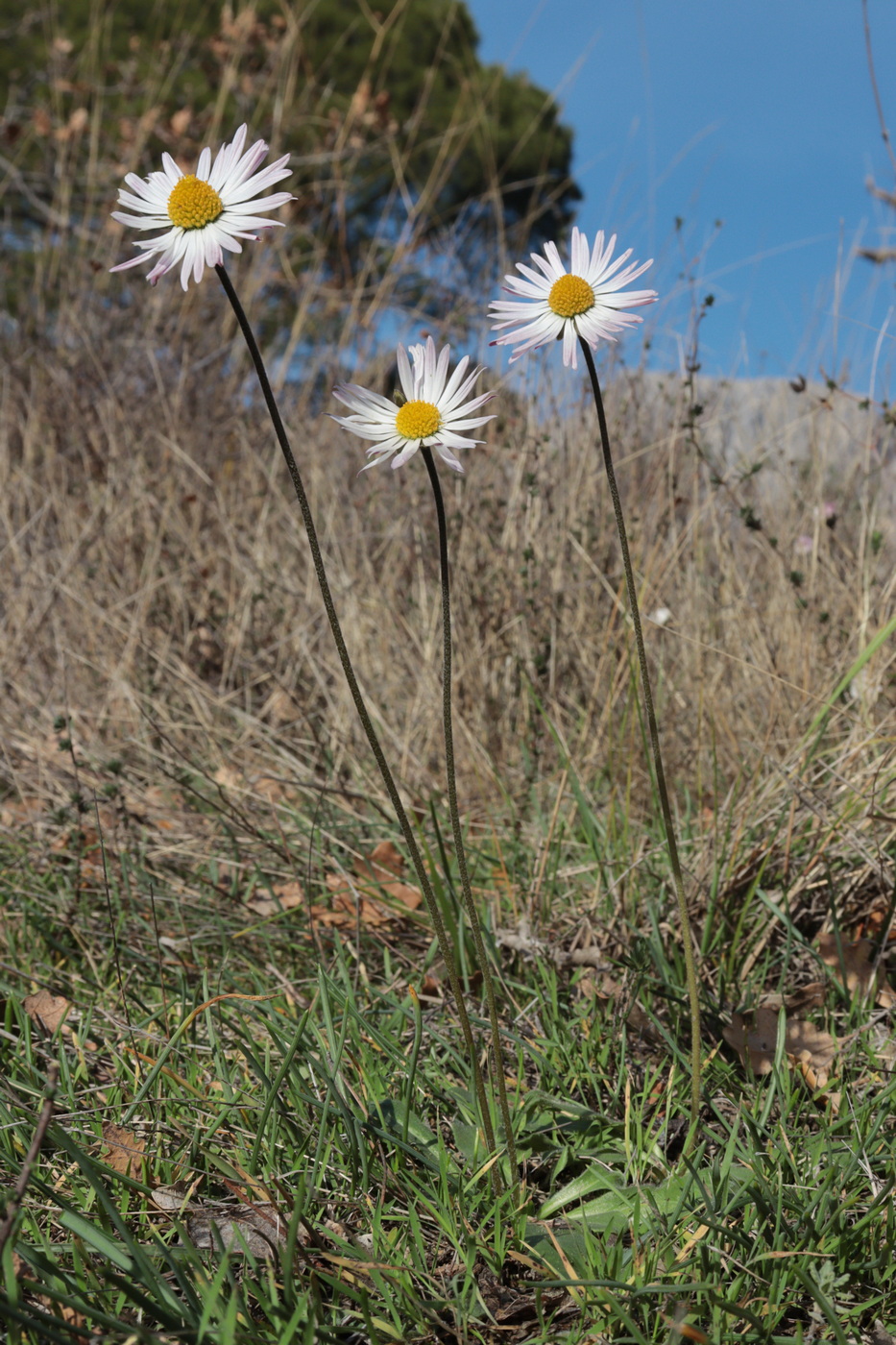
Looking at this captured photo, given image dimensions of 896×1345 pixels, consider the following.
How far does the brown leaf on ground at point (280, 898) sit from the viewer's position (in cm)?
202

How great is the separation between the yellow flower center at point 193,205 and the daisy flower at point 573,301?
300mm

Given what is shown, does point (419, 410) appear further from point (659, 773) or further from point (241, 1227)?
point (241, 1227)

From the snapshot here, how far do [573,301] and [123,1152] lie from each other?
120 centimetres

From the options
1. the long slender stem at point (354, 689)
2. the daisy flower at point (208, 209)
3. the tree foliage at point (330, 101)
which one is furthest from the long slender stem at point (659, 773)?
the tree foliage at point (330, 101)

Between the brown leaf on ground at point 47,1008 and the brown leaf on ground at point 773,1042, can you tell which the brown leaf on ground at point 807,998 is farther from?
the brown leaf on ground at point 47,1008

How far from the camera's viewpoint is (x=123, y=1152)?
1.32 meters

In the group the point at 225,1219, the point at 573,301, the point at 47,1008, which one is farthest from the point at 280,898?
the point at 573,301

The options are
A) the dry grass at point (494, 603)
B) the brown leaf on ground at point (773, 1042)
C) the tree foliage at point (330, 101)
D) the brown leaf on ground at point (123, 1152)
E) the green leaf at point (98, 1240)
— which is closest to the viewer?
the green leaf at point (98, 1240)

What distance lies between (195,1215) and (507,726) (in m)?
1.43

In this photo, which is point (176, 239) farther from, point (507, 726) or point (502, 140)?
point (502, 140)

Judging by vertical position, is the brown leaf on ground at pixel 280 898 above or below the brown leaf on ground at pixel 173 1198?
above

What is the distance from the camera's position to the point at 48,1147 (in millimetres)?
1369

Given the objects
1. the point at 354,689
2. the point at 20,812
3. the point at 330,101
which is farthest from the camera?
the point at 330,101

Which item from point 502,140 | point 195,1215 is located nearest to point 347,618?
point 195,1215
